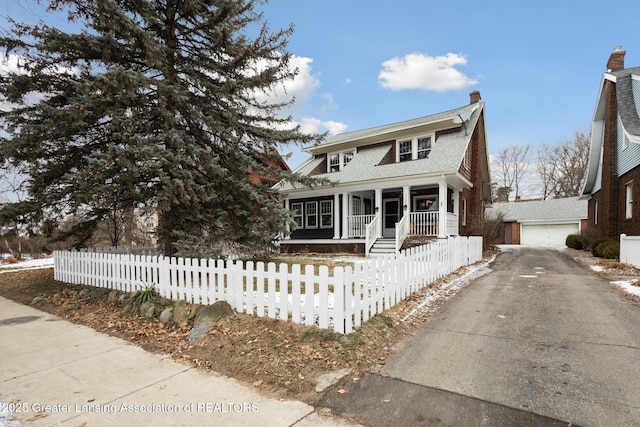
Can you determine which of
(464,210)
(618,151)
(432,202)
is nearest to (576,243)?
(618,151)

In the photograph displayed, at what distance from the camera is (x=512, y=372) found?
11.4ft

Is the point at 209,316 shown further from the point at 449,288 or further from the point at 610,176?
the point at 610,176

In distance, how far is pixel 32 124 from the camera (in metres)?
7.02

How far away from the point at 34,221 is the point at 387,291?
8.33m

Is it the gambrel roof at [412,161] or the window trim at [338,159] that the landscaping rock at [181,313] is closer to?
the gambrel roof at [412,161]

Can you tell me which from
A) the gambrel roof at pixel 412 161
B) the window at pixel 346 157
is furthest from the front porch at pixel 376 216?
the window at pixel 346 157

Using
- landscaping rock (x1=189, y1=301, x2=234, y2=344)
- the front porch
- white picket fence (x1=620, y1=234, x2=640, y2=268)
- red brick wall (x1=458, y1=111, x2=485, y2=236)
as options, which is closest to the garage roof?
red brick wall (x1=458, y1=111, x2=485, y2=236)

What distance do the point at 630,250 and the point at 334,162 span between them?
526 inches

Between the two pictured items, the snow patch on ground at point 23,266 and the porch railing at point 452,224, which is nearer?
the snow patch on ground at point 23,266

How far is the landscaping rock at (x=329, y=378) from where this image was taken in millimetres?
3242

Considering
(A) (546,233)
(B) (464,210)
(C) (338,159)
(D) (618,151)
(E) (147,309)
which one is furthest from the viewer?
(A) (546,233)

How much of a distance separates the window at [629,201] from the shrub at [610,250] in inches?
53.1

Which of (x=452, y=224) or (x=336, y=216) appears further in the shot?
(x=336, y=216)

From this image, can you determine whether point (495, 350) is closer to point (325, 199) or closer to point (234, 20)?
point (234, 20)
